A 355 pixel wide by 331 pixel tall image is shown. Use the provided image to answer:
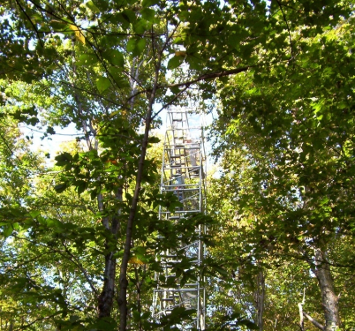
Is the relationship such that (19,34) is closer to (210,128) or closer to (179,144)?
(179,144)

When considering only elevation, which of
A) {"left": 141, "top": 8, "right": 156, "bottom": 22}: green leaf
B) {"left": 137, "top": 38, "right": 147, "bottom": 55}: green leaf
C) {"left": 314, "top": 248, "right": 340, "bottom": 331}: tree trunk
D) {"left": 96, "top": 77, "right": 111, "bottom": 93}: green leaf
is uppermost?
{"left": 141, "top": 8, "right": 156, "bottom": 22}: green leaf

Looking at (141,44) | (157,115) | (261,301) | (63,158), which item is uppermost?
(157,115)

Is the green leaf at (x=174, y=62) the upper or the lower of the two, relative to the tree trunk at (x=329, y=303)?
upper

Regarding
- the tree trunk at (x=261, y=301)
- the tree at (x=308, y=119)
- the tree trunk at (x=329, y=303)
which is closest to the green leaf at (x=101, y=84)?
the tree at (x=308, y=119)

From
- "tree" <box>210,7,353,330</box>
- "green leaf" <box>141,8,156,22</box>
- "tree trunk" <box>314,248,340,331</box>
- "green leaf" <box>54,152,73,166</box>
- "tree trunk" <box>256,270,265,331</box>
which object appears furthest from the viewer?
"tree trunk" <box>256,270,265,331</box>

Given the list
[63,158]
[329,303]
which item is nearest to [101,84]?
[63,158]

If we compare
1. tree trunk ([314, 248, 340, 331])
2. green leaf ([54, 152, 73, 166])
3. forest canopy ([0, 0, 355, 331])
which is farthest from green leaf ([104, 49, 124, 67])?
tree trunk ([314, 248, 340, 331])

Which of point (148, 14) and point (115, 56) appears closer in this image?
point (148, 14)

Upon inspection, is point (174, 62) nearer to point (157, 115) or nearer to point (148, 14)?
point (148, 14)

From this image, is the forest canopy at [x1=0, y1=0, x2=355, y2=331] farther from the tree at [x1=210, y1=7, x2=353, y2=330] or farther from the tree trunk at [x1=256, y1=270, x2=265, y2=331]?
the tree trunk at [x1=256, y1=270, x2=265, y2=331]

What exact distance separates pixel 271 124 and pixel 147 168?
1753mm

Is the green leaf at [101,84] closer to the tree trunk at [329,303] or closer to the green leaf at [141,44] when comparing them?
the green leaf at [141,44]

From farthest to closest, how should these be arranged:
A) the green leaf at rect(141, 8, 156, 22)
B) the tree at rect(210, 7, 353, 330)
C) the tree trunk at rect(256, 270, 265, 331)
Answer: the tree trunk at rect(256, 270, 265, 331) → the tree at rect(210, 7, 353, 330) → the green leaf at rect(141, 8, 156, 22)

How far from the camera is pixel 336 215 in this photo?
4129 millimetres
